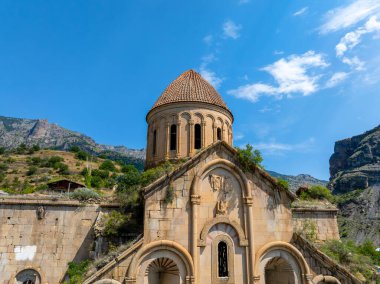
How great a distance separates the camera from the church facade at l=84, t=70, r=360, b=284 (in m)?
9.62

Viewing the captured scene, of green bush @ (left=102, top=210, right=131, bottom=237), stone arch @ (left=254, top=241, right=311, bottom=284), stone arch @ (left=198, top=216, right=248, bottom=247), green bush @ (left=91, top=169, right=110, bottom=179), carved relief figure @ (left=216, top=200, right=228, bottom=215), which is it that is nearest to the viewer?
stone arch @ (left=198, top=216, right=248, bottom=247)

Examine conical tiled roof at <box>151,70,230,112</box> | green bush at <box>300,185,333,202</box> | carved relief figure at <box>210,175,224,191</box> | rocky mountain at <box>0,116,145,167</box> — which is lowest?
carved relief figure at <box>210,175,224,191</box>

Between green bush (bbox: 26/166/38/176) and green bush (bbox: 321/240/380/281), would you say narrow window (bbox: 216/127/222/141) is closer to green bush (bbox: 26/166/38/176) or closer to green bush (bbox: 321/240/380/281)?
green bush (bbox: 321/240/380/281)

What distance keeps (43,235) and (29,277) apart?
1638mm

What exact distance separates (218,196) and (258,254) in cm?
233

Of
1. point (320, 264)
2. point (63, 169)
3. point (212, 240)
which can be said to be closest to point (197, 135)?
point (212, 240)

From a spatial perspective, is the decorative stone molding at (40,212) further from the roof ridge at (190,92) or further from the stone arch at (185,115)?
the stone arch at (185,115)

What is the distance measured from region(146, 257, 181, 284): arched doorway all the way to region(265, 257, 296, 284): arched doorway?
3486 mm

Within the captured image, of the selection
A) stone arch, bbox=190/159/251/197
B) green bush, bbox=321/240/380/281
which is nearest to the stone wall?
stone arch, bbox=190/159/251/197

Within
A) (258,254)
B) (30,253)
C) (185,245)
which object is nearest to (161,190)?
(185,245)

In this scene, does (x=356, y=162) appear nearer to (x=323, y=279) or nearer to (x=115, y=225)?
(x=323, y=279)

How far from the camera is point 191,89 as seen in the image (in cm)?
1669

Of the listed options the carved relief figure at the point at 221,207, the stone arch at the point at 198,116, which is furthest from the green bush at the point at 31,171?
the carved relief figure at the point at 221,207

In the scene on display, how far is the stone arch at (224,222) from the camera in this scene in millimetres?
9922
